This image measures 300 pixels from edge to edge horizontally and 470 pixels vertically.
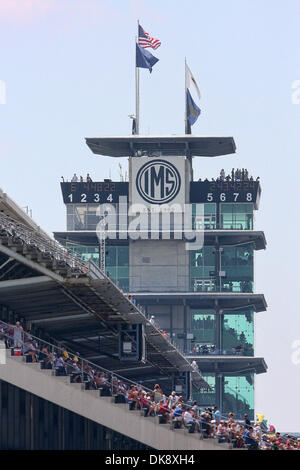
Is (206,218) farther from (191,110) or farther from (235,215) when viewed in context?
(191,110)

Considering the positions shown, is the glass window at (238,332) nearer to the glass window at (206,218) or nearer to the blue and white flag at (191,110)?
the glass window at (206,218)

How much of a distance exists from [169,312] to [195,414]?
75.1 meters

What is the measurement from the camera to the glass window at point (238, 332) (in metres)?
Answer: 142

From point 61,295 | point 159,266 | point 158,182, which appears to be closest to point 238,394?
point 159,266

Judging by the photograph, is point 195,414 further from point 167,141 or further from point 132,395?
point 167,141

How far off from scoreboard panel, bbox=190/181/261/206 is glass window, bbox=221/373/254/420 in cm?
1557

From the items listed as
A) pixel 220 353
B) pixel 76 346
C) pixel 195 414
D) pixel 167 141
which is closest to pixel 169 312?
pixel 220 353

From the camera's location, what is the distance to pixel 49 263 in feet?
217

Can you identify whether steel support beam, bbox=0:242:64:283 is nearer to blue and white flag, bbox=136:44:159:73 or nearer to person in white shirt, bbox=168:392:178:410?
person in white shirt, bbox=168:392:178:410

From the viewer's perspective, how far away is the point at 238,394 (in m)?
141

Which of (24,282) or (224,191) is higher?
(224,191)

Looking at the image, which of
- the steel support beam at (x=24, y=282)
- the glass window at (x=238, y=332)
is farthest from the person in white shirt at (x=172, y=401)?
the glass window at (x=238, y=332)

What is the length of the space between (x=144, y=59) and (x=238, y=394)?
102ft

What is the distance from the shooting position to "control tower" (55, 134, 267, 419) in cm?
14225
